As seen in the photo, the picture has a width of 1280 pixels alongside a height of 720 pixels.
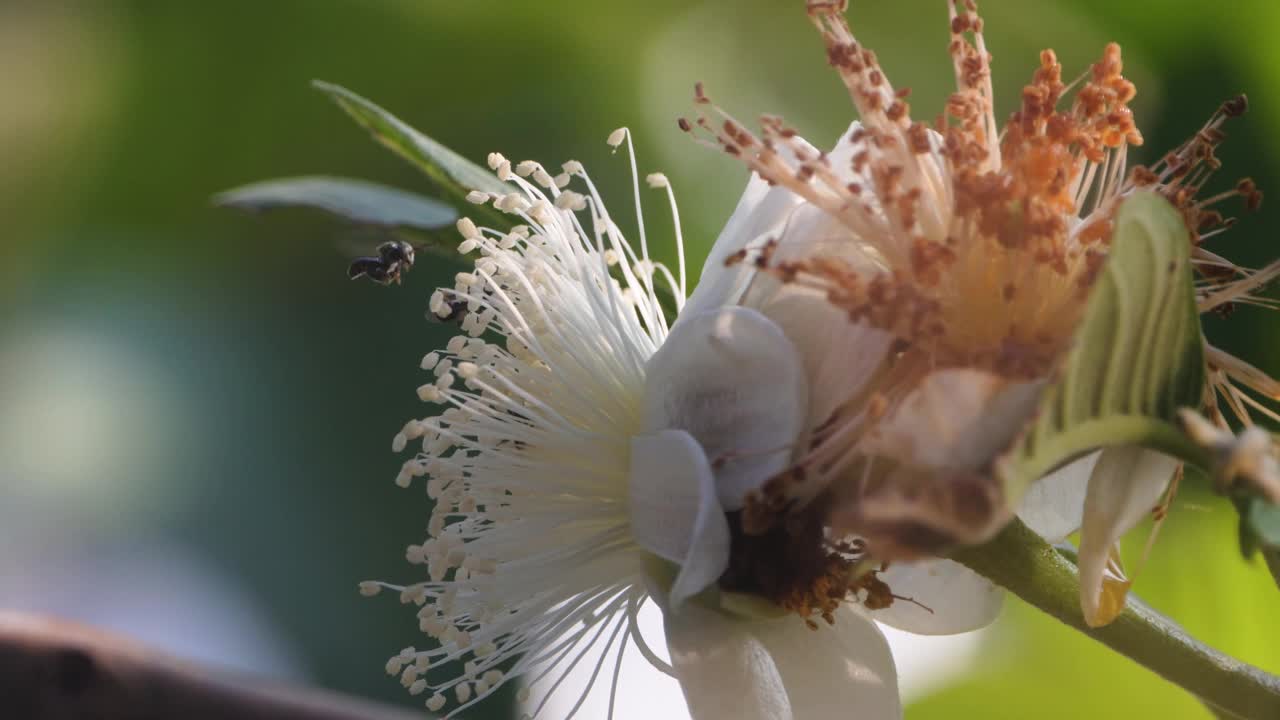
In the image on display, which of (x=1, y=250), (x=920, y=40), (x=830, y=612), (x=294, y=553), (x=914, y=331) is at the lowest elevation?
(x=294, y=553)

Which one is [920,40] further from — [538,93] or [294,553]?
[294,553]

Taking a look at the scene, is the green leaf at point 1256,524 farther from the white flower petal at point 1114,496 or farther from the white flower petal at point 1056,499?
the white flower petal at point 1056,499

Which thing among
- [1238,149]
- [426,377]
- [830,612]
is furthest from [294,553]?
[830,612]

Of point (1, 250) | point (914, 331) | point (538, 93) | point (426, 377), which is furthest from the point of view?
point (1, 250)

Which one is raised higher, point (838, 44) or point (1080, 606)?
point (838, 44)

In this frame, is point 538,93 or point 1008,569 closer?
point 1008,569

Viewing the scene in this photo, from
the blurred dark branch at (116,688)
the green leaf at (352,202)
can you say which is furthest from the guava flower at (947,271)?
the blurred dark branch at (116,688)

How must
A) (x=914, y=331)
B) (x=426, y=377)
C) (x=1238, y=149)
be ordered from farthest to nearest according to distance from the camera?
(x=426, y=377) < (x=1238, y=149) < (x=914, y=331)

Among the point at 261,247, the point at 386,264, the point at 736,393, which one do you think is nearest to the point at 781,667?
the point at 736,393
